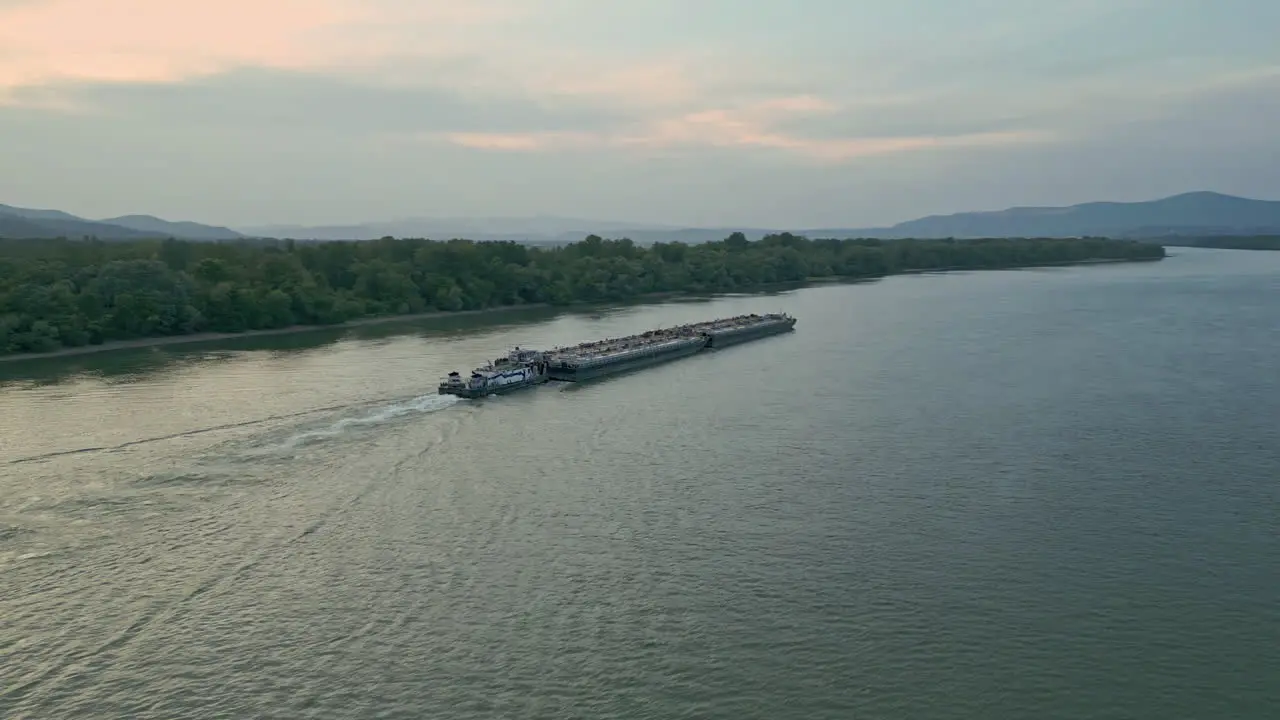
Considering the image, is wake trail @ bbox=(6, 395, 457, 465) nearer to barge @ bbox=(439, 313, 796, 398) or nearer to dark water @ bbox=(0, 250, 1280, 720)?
dark water @ bbox=(0, 250, 1280, 720)

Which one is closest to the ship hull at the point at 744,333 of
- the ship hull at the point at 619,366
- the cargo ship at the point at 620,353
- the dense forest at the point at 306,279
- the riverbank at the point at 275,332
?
the cargo ship at the point at 620,353

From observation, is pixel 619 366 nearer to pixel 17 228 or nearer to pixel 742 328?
pixel 742 328

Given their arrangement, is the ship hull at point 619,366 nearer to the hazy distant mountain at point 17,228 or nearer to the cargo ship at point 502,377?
the cargo ship at point 502,377

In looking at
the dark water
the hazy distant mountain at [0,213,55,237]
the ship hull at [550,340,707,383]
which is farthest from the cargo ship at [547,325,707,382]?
the hazy distant mountain at [0,213,55,237]

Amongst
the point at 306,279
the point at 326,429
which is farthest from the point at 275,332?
the point at 326,429

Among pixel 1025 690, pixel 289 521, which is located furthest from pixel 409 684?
pixel 1025 690
